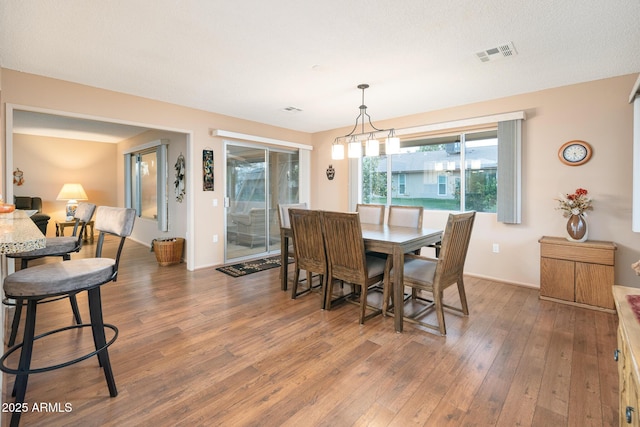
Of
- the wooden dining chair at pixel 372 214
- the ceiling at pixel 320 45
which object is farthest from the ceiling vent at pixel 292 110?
the wooden dining chair at pixel 372 214

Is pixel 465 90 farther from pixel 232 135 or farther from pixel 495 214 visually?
pixel 232 135

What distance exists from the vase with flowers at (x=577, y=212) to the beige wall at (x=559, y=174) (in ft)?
0.51

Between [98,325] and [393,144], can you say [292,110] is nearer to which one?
[393,144]

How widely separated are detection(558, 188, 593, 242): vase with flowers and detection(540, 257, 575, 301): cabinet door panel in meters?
0.30

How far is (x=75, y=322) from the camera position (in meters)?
2.62

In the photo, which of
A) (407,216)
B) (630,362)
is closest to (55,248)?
(630,362)

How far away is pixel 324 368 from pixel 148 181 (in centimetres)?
567

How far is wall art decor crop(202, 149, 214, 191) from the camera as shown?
4.50 meters

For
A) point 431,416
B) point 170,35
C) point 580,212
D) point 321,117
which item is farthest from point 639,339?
point 321,117

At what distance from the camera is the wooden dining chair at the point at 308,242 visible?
116 inches

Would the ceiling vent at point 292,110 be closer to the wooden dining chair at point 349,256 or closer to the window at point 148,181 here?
the wooden dining chair at point 349,256

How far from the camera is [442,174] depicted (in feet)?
14.8

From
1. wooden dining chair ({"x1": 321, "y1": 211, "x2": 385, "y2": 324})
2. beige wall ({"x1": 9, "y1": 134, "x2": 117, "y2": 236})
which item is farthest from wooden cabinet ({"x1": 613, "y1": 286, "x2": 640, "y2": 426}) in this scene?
beige wall ({"x1": 9, "y1": 134, "x2": 117, "y2": 236})

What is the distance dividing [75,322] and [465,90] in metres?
4.58
